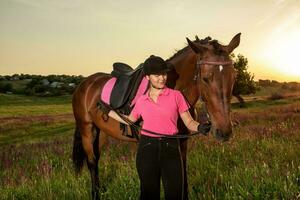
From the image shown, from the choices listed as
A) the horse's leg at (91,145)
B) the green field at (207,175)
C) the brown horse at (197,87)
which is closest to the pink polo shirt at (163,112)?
the brown horse at (197,87)

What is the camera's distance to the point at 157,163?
14.0ft

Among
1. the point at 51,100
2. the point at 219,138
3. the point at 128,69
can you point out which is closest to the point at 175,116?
the point at 219,138

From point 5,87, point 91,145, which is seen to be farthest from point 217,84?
point 5,87

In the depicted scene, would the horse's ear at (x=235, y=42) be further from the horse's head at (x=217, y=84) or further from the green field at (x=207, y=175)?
the green field at (x=207, y=175)

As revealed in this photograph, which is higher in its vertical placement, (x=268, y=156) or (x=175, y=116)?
(x=175, y=116)

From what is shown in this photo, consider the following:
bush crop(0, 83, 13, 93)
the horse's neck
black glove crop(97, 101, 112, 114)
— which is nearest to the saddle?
black glove crop(97, 101, 112, 114)

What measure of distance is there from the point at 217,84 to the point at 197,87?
1.89ft

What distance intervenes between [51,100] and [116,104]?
70541 millimetres

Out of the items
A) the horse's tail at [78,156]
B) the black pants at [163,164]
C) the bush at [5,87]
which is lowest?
the bush at [5,87]

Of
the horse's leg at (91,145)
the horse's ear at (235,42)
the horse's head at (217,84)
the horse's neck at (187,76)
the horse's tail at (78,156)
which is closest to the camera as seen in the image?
the horse's head at (217,84)

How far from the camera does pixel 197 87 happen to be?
477 cm

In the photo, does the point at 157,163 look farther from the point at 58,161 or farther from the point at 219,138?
the point at 58,161

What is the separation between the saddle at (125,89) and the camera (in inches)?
Result: 240

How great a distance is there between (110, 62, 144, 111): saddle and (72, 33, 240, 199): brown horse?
53 cm
